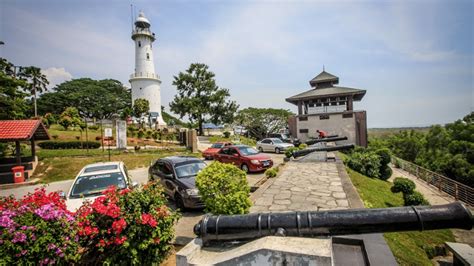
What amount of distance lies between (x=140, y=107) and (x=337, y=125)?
29962 millimetres

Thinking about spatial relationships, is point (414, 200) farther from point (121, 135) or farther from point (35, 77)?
point (35, 77)

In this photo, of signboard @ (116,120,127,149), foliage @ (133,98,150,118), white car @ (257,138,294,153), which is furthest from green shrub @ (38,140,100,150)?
white car @ (257,138,294,153)

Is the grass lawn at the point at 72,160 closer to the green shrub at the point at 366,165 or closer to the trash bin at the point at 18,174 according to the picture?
the trash bin at the point at 18,174

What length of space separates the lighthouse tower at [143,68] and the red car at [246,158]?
1165 inches

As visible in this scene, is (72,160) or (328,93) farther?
(328,93)

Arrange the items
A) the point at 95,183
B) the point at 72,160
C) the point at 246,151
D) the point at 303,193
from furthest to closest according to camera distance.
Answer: the point at 72,160, the point at 246,151, the point at 303,193, the point at 95,183

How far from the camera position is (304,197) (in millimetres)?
6738

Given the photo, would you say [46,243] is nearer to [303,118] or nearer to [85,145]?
[85,145]

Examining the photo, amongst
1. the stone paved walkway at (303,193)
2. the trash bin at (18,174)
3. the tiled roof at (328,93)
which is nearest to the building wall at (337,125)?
the tiled roof at (328,93)

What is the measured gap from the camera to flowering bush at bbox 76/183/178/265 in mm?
3573

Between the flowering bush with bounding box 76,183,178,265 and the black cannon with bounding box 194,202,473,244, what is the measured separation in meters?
0.88

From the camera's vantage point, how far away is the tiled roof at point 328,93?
2670 cm

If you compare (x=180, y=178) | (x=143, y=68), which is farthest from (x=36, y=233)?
(x=143, y=68)

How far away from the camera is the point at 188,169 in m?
8.27
